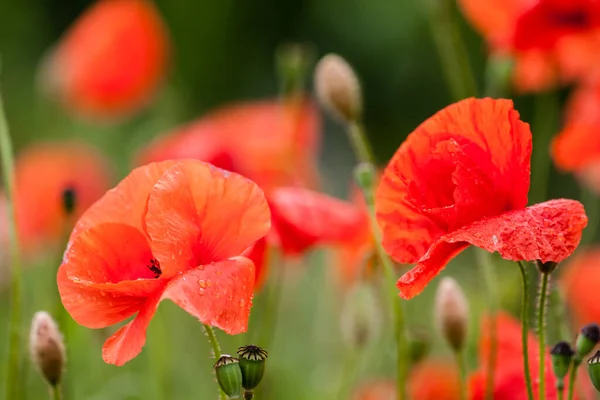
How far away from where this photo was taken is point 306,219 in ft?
2.52

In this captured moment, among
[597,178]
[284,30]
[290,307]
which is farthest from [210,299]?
[284,30]

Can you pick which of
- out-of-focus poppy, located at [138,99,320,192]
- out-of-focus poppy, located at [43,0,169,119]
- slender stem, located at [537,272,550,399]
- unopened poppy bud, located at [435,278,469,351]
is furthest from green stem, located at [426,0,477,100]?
out-of-focus poppy, located at [43,0,169,119]

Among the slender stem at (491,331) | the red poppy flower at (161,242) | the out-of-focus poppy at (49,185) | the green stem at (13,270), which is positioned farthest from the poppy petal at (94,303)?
the out-of-focus poppy at (49,185)

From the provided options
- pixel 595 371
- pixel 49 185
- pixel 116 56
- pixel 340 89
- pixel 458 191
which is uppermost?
pixel 116 56

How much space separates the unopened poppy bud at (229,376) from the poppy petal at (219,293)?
0.02m

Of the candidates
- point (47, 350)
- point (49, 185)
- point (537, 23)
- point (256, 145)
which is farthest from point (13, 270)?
point (49, 185)

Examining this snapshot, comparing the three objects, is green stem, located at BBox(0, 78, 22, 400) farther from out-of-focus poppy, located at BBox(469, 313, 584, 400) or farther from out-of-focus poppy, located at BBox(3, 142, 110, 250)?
out-of-focus poppy, located at BBox(3, 142, 110, 250)

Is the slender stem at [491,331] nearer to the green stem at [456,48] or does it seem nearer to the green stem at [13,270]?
the green stem at [456,48]

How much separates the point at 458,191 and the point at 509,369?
0.21m

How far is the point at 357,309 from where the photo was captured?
→ 85 centimetres

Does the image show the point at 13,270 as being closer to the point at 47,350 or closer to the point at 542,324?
the point at 47,350

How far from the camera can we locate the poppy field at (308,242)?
58 centimetres

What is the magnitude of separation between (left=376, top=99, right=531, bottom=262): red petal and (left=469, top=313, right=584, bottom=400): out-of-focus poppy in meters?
0.15

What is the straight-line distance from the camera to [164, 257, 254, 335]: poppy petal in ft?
1.73
